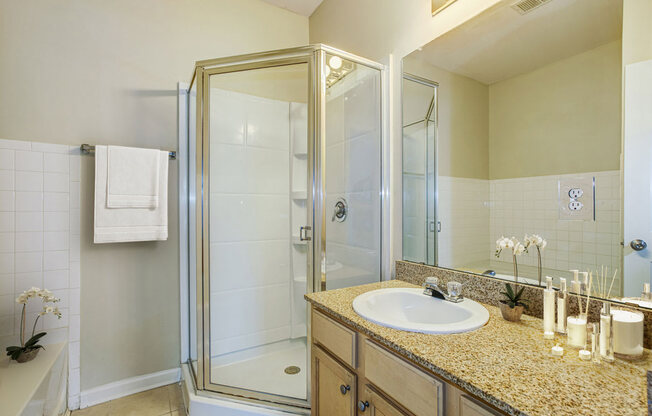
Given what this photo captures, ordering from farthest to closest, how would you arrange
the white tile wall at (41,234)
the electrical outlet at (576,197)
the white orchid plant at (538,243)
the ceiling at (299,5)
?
1. the ceiling at (299,5)
2. the white tile wall at (41,234)
3. the white orchid plant at (538,243)
4. the electrical outlet at (576,197)

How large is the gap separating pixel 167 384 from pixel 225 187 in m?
1.36

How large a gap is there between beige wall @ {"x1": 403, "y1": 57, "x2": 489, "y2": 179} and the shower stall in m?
0.36

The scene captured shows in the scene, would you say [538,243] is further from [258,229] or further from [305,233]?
[258,229]

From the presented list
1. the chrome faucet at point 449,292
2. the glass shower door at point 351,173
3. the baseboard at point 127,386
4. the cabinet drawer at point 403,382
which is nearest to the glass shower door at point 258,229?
the glass shower door at point 351,173

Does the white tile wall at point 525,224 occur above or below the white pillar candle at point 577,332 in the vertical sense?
above

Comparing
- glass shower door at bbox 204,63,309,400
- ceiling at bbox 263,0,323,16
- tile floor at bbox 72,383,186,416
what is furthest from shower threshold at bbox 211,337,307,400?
ceiling at bbox 263,0,323,16

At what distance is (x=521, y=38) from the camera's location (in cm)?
107

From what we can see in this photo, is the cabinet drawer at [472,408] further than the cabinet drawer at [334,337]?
No

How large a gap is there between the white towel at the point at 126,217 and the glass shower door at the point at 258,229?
1.29 ft

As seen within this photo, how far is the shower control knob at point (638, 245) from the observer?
80 centimetres

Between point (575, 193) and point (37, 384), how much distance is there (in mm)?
2211

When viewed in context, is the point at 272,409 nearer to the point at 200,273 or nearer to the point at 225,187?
the point at 200,273

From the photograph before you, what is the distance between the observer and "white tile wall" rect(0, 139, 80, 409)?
62.9 inches

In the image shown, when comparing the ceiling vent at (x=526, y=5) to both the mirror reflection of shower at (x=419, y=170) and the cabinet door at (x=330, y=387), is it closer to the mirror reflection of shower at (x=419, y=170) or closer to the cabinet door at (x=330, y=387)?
the mirror reflection of shower at (x=419, y=170)
